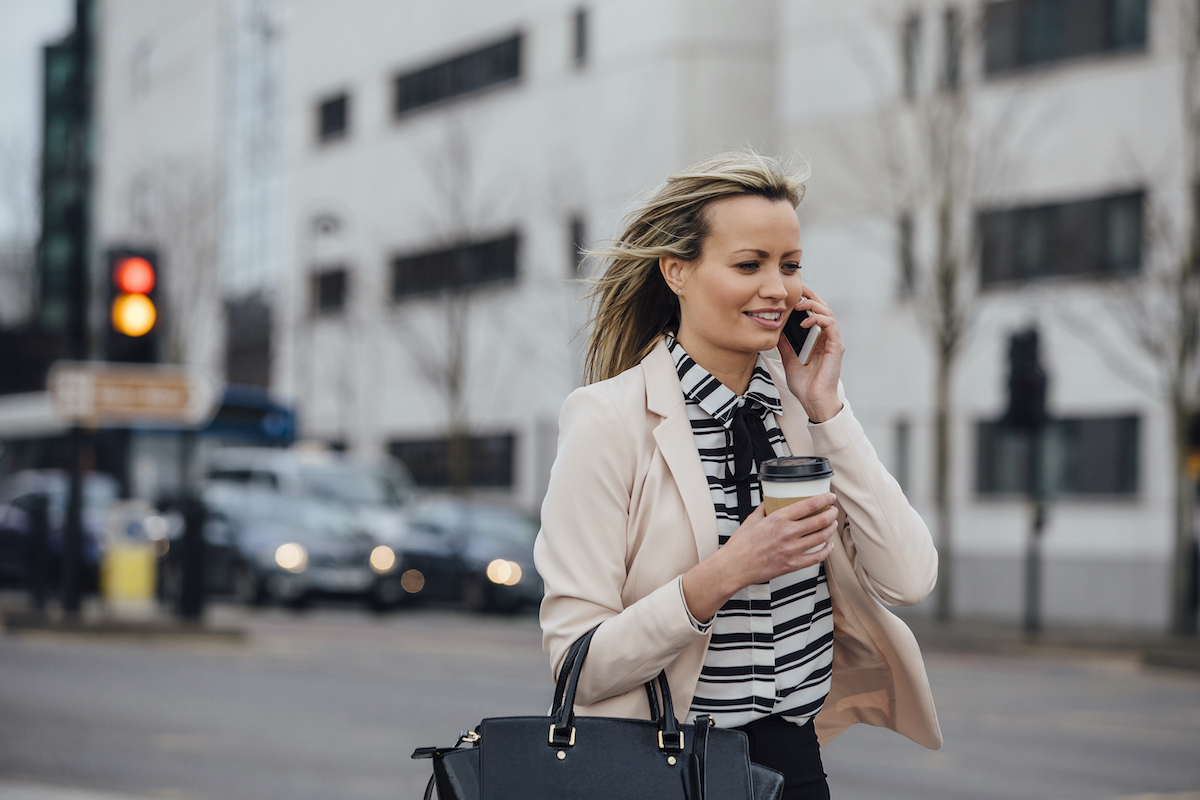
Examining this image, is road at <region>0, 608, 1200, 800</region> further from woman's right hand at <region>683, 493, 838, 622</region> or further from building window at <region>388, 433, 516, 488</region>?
building window at <region>388, 433, 516, 488</region>

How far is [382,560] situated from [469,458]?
15.2 meters

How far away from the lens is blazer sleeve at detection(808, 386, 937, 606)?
2744 millimetres

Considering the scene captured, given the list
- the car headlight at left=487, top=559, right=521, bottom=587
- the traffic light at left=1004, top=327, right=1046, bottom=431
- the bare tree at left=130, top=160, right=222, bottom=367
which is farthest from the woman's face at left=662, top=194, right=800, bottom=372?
the bare tree at left=130, top=160, right=222, bottom=367

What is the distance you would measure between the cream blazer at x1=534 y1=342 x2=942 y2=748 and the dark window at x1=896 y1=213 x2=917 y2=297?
21.9m

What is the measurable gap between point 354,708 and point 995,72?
19145 mm

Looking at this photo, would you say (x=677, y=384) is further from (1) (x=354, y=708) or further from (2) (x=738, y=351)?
(1) (x=354, y=708)

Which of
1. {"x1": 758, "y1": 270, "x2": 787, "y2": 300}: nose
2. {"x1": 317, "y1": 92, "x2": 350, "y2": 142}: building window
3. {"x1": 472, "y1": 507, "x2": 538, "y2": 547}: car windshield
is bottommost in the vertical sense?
{"x1": 472, "y1": 507, "x2": 538, "y2": 547}: car windshield

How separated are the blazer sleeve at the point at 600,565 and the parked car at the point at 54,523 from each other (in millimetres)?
23502

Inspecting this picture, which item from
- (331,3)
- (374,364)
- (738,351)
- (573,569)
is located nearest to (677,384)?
(738,351)

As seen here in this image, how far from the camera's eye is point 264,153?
172 feet

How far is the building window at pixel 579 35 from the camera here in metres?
36.3

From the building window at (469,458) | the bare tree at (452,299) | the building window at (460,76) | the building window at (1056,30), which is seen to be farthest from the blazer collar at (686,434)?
the building window at (460,76)

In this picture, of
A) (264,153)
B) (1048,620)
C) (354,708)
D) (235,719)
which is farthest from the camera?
(264,153)

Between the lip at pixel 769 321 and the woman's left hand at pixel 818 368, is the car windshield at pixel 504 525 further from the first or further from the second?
the lip at pixel 769 321
